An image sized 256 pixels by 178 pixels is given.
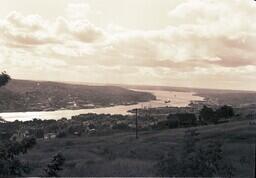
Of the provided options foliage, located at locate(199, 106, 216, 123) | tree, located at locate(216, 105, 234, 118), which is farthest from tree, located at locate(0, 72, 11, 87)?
tree, located at locate(216, 105, 234, 118)

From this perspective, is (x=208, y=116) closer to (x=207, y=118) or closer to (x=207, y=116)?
(x=207, y=116)

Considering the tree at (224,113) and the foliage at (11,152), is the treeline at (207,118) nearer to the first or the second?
the tree at (224,113)

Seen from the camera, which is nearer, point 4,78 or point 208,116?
point 4,78

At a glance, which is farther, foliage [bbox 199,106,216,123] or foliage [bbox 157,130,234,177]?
foliage [bbox 199,106,216,123]

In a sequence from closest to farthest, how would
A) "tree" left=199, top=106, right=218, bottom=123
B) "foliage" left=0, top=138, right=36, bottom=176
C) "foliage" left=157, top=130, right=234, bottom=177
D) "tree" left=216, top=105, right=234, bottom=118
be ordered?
1. "foliage" left=0, top=138, right=36, bottom=176
2. "foliage" left=157, top=130, right=234, bottom=177
3. "tree" left=199, top=106, right=218, bottom=123
4. "tree" left=216, top=105, right=234, bottom=118

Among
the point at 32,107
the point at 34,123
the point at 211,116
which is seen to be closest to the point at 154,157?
the point at 211,116

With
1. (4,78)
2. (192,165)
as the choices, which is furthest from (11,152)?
(192,165)

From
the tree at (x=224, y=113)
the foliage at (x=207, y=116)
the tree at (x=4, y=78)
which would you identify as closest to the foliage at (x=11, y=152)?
the tree at (x=4, y=78)

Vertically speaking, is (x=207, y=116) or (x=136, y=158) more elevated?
(x=207, y=116)

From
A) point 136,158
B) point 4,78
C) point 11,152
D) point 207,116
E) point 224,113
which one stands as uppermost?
point 4,78

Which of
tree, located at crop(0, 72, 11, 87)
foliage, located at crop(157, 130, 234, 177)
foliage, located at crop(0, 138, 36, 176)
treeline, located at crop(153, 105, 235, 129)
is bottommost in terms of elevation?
treeline, located at crop(153, 105, 235, 129)

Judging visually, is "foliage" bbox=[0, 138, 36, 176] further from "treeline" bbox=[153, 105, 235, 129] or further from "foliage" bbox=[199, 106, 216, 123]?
"foliage" bbox=[199, 106, 216, 123]
